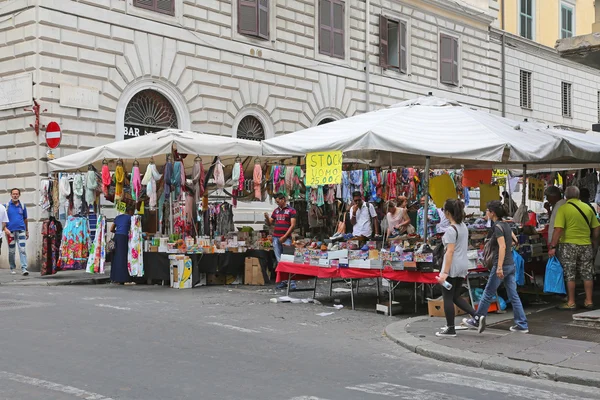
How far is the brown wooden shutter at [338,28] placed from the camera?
25.3m

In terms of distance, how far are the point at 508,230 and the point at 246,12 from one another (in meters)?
14.9

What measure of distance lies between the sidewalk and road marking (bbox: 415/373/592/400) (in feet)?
32.8

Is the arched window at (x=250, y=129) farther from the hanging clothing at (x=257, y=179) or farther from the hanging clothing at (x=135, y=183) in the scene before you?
the hanging clothing at (x=135, y=183)

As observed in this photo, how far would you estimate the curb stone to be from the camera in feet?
23.1

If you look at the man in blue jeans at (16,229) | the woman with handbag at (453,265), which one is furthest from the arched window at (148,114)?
the woman with handbag at (453,265)

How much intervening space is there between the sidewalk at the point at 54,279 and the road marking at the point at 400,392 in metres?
10.1

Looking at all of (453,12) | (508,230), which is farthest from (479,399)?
(453,12)

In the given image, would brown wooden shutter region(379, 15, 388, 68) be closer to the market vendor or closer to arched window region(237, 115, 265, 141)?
arched window region(237, 115, 265, 141)

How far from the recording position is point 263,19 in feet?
75.4

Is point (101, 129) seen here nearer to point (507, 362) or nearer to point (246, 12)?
point (246, 12)

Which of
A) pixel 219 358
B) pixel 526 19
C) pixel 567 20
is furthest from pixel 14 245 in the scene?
pixel 567 20

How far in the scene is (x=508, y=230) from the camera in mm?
9211

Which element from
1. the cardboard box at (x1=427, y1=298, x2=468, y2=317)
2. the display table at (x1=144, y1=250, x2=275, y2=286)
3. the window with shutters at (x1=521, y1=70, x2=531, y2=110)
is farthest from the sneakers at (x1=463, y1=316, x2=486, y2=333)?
the window with shutters at (x1=521, y1=70, x2=531, y2=110)

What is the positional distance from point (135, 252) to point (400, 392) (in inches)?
357
